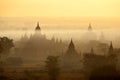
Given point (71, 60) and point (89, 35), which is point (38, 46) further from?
point (89, 35)

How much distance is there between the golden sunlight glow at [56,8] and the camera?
166 centimetres

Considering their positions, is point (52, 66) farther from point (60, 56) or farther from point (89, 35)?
point (89, 35)

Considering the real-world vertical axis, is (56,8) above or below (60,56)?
above

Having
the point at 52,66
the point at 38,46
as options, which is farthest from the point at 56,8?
the point at 52,66

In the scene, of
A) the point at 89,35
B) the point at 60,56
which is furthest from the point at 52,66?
the point at 89,35

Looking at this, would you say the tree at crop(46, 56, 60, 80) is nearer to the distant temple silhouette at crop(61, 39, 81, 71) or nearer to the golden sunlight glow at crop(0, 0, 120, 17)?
the distant temple silhouette at crop(61, 39, 81, 71)

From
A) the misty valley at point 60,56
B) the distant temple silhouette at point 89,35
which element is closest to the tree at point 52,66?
the misty valley at point 60,56

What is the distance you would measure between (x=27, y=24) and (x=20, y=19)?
59mm

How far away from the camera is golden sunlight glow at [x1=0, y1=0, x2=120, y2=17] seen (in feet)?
5.44

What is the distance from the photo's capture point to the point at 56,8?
1.66m

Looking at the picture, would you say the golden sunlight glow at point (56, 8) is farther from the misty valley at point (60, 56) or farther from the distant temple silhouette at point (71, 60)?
the distant temple silhouette at point (71, 60)

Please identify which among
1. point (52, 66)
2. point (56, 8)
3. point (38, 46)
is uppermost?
point (56, 8)

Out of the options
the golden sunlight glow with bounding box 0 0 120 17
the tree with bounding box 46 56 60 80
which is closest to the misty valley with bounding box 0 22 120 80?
the tree with bounding box 46 56 60 80

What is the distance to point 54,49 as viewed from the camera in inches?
64.3
